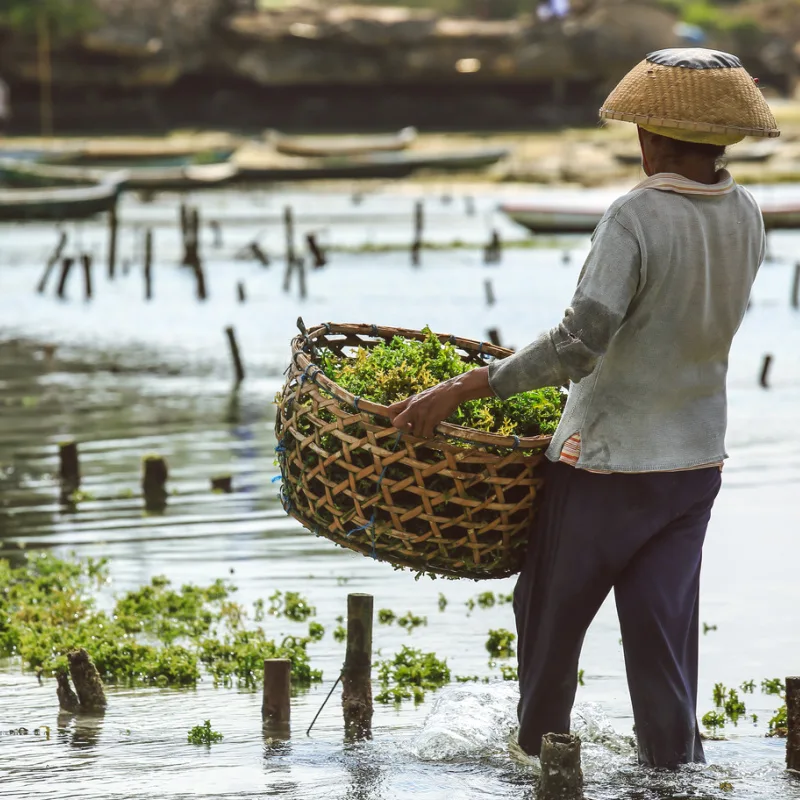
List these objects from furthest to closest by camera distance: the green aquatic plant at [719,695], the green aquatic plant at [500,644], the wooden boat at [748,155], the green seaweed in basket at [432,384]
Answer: the wooden boat at [748,155] < the green aquatic plant at [500,644] < the green aquatic plant at [719,695] < the green seaweed in basket at [432,384]

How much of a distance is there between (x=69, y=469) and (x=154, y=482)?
664mm

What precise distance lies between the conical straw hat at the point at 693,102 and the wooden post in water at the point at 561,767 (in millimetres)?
1540

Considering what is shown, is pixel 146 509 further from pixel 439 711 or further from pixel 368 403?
pixel 368 403

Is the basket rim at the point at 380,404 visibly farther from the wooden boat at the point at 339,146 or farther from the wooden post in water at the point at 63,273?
the wooden boat at the point at 339,146

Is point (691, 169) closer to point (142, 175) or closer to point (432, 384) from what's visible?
point (432, 384)

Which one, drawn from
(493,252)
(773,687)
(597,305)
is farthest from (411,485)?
(493,252)

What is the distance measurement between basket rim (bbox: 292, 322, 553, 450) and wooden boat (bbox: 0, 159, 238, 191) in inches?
1111

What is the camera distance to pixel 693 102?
343 cm

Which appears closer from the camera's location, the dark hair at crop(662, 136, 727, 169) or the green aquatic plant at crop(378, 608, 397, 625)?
the dark hair at crop(662, 136, 727, 169)

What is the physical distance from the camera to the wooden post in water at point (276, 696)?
4672 mm

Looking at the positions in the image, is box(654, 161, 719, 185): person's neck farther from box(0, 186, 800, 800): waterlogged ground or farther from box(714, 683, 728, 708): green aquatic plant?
box(714, 683, 728, 708): green aquatic plant

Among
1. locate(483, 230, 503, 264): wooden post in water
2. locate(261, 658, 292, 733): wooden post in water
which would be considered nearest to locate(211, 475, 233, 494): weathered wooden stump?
locate(261, 658, 292, 733): wooden post in water

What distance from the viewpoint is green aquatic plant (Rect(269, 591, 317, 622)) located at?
6.19 meters

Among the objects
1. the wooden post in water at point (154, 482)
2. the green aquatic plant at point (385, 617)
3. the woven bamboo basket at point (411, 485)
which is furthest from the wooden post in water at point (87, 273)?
the woven bamboo basket at point (411, 485)
